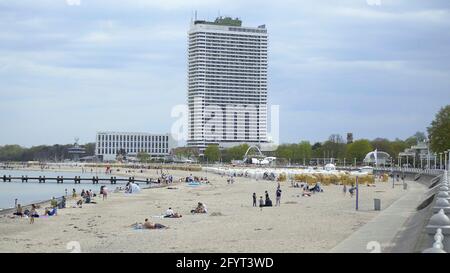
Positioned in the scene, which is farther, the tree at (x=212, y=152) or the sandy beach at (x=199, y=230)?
the tree at (x=212, y=152)

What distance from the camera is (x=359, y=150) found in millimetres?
116250

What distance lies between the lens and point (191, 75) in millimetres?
127500

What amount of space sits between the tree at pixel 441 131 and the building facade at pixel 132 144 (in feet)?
366

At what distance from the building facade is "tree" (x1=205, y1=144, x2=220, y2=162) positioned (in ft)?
115

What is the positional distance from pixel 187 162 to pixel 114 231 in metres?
122

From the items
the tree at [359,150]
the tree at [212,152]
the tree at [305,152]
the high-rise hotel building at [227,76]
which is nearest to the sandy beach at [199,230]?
the tree at [359,150]

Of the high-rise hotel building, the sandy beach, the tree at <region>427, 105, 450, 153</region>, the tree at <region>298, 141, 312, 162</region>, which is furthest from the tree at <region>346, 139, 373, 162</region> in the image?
the sandy beach

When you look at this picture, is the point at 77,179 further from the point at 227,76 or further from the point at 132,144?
the point at 132,144

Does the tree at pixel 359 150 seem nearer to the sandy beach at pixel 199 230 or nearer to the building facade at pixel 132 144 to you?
the building facade at pixel 132 144

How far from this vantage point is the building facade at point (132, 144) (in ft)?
549

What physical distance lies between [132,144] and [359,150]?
73.2 meters

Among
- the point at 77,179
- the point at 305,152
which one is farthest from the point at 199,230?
the point at 305,152
